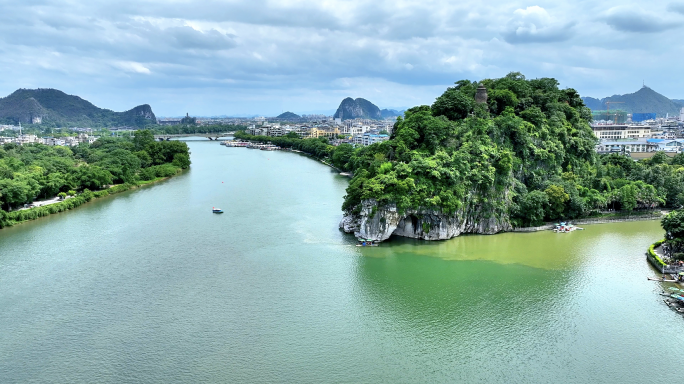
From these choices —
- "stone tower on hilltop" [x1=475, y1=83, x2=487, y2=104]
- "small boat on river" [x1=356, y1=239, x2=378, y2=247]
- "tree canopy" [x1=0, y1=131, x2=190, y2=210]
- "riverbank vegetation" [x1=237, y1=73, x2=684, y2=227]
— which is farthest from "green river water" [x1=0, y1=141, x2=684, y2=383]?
→ "stone tower on hilltop" [x1=475, y1=83, x2=487, y2=104]

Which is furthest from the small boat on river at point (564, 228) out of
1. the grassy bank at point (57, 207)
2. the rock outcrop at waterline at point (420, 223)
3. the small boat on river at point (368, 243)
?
the grassy bank at point (57, 207)

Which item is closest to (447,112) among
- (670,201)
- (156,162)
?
(670,201)

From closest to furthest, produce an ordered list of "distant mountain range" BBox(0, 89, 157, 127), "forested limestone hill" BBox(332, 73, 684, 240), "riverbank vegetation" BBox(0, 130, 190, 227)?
"forested limestone hill" BBox(332, 73, 684, 240) < "riverbank vegetation" BBox(0, 130, 190, 227) < "distant mountain range" BBox(0, 89, 157, 127)

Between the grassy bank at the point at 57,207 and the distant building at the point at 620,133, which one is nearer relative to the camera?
the grassy bank at the point at 57,207

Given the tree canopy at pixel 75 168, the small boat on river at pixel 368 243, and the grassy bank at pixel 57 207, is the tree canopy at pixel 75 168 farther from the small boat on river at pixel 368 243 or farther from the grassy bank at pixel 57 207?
the small boat on river at pixel 368 243

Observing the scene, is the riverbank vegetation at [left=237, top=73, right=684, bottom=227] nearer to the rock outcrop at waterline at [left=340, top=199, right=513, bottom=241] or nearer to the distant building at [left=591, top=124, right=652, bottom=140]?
the rock outcrop at waterline at [left=340, top=199, right=513, bottom=241]

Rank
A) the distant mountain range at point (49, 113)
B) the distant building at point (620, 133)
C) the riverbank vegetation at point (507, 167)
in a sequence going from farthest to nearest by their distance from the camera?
the distant mountain range at point (49, 113) → the distant building at point (620, 133) → the riverbank vegetation at point (507, 167)
